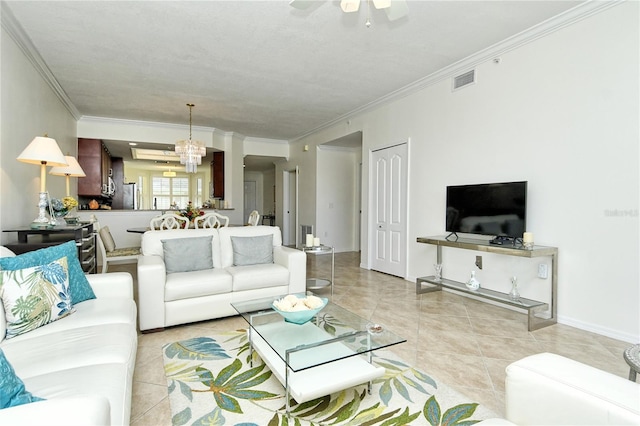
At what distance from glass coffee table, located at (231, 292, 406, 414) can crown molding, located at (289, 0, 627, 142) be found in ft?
10.4

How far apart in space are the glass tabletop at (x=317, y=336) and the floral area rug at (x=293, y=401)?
0.28m

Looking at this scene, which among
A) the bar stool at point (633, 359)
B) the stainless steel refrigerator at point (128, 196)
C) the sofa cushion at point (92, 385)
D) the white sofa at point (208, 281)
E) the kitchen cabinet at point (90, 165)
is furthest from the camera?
the stainless steel refrigerator at point (128, 196)

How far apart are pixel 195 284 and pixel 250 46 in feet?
8.13

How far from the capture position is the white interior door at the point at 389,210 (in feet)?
16.2

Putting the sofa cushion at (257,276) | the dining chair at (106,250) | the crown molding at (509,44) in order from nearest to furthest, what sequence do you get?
the crown molding at (509,44) → the sofa cushion at (257,276) → the dining chair at (106,250)

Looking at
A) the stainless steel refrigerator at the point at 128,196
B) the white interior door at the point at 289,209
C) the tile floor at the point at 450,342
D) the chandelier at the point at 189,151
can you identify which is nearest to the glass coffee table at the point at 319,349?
the tile floor at the point at 450,342

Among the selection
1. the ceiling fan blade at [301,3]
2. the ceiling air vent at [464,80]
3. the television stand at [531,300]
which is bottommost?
the television stand at [531,300]

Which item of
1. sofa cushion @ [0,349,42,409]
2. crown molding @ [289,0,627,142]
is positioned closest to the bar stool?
sofa cushion @ [0,349,42,409]

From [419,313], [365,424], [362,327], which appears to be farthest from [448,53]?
[365,424]

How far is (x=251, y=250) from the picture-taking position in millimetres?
3701

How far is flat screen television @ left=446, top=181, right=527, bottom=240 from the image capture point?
3268 millimetres

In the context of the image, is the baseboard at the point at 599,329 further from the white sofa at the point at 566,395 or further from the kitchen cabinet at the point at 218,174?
the kitchen cabinet at the point at 218,174

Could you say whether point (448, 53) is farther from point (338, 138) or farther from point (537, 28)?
point (338, 138)

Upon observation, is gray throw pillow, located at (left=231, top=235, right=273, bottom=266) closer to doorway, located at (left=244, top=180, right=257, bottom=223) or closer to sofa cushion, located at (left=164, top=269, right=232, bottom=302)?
sofa cushion, located at (left=164, top=269, right=232, bottom=302)
